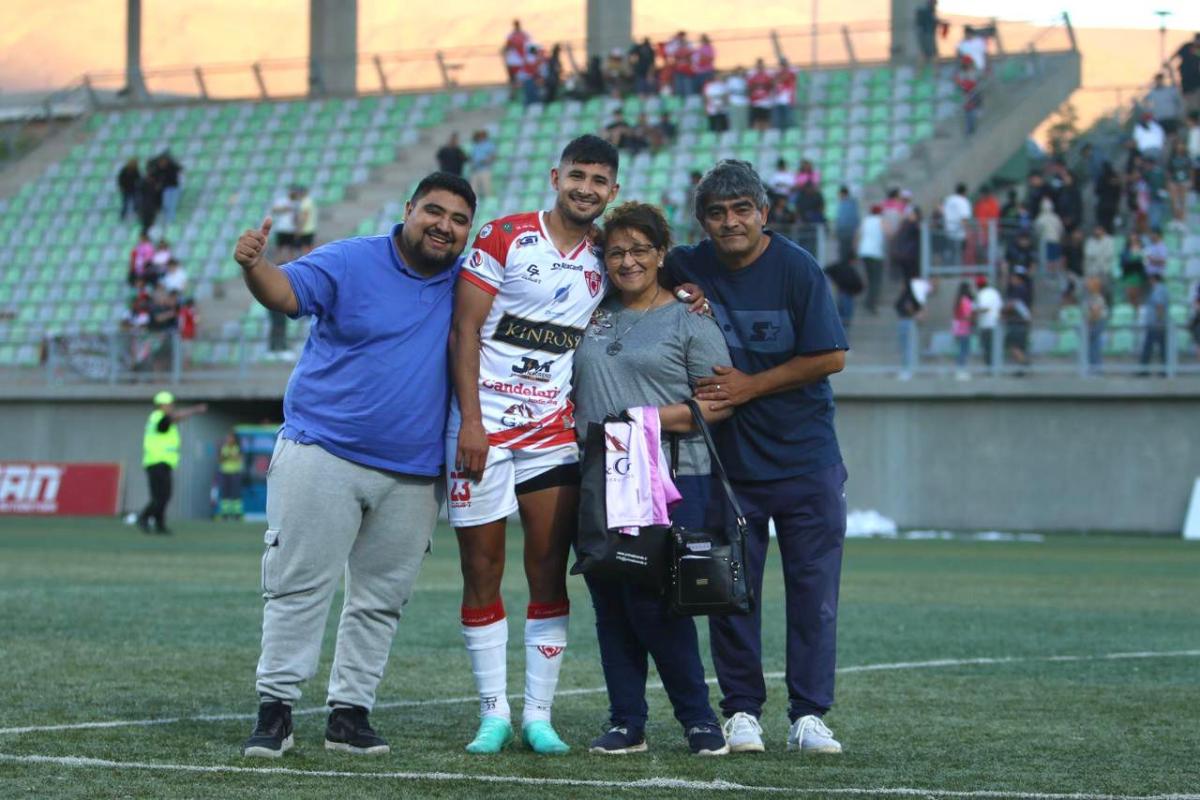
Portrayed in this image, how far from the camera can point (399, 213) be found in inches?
1337

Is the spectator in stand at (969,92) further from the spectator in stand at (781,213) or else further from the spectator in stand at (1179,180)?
the spectator in stand at (781,213)

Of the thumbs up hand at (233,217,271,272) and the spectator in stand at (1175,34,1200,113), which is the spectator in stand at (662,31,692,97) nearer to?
the spectator in stand at (1175,34,1200,113)

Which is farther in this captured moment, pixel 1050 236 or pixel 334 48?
pixel 334 48

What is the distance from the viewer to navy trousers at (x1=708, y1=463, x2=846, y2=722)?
682 centimetres

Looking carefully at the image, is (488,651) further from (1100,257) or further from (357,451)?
(1100,257)

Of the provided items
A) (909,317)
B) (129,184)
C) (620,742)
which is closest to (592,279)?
(620,742)

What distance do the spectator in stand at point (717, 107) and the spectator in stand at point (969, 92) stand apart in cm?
376

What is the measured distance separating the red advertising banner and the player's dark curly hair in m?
25.6

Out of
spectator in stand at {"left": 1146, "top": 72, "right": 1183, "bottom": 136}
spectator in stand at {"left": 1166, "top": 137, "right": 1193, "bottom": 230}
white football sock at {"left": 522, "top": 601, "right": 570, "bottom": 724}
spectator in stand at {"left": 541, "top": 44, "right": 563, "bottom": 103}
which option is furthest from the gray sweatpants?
spectator in stand at {"left": 541, "top": 44, "right": 563, "bottom": 103}

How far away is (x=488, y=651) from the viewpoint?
22.5 ft

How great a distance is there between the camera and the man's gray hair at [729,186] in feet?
21.9

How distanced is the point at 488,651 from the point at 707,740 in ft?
2.66

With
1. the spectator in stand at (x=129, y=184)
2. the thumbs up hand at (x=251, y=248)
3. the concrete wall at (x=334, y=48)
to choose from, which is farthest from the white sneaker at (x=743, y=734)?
the concrete wall at (x=334, y=48)

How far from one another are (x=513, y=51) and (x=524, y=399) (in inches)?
1211
